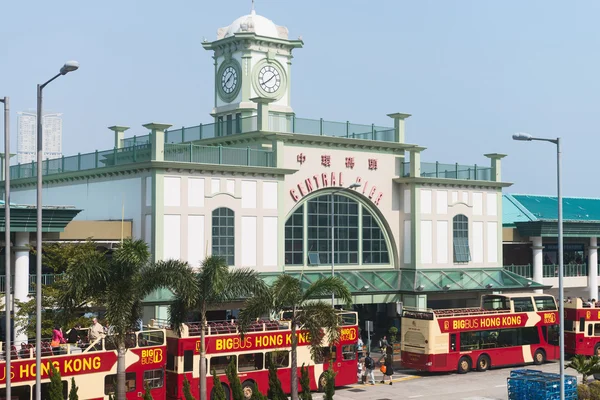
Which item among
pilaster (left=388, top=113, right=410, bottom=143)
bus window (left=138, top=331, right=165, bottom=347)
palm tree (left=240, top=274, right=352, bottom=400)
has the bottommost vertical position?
bus window (left=138, top=331, right=165, bottom=347)

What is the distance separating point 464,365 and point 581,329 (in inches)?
298

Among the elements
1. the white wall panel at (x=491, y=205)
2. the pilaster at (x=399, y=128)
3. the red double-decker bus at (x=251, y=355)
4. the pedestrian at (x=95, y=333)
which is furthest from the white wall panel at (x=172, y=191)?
the white wall panel at (x=491, y=205)

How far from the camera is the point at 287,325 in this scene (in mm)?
39938

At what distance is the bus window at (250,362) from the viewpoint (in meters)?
38.1

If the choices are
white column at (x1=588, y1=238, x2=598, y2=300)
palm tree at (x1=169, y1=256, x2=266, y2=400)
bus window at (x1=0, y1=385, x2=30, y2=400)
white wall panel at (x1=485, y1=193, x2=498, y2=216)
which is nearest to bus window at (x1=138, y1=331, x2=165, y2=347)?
palm tree at (x1=169, y1=256, x2=266, y2=400)

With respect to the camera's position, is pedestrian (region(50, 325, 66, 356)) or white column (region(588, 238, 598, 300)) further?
white column (region(588, 238, 598, 300))

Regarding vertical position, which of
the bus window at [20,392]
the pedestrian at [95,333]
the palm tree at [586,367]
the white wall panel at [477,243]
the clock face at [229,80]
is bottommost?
the palm tree at [586,367]

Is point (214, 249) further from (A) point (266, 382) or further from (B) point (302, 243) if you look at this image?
(A) point (266, 382)

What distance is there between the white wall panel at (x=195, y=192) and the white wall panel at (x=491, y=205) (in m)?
20.2

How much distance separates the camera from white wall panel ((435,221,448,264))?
56469 millimetres

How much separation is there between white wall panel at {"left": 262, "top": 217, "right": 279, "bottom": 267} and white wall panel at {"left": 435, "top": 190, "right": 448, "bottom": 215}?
11.7m

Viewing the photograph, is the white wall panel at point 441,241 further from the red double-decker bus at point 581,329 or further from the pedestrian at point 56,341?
the pedestrian at point 56,341

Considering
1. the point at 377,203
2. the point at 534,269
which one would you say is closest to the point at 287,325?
the point at 377,203

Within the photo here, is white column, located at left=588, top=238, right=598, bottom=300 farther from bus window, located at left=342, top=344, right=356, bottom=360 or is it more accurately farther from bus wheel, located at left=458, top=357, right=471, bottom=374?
bus window, located at left=342, top=344, right=356, bottom=360
